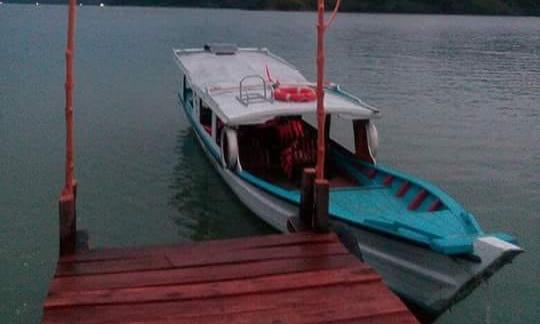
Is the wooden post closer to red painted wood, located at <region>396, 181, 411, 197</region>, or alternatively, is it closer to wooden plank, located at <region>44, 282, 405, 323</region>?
wooden plank, located at <region>44, 282, 405, 323</region>

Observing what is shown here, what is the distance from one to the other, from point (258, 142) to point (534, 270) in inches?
256

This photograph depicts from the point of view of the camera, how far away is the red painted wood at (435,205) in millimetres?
10708

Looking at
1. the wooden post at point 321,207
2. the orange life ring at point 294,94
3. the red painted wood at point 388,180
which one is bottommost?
the red painted wood at point 388,180

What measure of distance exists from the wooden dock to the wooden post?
29 cm

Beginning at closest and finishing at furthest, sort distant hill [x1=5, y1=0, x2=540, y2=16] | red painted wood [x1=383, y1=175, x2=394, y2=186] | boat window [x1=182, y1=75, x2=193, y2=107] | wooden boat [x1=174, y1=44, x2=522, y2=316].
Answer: wooden boat [x1=174, y1=44, x2=522, y2=316] → red painted wood [x1=383, y1=175, x2=394, y2=186] → boat window [x1=182, y1=75, x2=193, y2=107] → distant hill [x1=5, y1=0, x2=540, y2=16]

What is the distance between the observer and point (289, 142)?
14156 mm

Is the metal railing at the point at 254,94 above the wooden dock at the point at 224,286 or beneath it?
above

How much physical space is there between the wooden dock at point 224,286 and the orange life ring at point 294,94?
5729 millimetres

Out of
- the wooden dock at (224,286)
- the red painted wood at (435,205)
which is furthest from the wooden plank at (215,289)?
the red painted wood at (435,205)

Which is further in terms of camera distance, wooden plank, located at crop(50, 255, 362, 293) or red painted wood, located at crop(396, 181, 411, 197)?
red painted wood, located at crop(396, 181, 411, 197)

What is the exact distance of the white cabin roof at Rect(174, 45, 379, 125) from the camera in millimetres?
12664

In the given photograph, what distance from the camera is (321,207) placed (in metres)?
8.30

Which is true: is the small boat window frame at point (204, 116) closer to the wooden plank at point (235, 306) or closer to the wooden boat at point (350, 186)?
the wooden boat at point (350, 186)

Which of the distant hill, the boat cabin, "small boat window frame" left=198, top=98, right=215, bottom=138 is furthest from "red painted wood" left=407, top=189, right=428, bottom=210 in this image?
the distant hill
